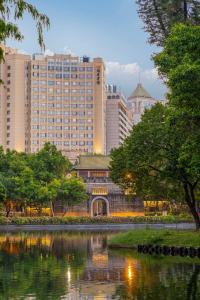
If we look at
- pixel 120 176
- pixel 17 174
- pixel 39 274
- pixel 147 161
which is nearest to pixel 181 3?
pixel 147 161

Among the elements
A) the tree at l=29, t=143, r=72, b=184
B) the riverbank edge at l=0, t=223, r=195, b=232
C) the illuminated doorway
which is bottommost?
the riverbank edge at l=0, t=223, r=195, b=232

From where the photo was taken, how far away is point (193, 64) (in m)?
31.6

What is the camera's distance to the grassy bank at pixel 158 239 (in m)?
41.3

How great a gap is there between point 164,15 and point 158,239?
1662cm

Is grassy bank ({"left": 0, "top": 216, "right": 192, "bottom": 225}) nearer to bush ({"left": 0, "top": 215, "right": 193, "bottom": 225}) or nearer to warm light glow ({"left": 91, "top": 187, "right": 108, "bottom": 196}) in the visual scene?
bush ({"left": 0, "top": 215, "right": 193, "bottom": 225})

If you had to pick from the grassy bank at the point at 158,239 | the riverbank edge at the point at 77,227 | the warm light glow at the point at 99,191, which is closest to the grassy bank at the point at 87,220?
the riverbank edge at the point at 77,227

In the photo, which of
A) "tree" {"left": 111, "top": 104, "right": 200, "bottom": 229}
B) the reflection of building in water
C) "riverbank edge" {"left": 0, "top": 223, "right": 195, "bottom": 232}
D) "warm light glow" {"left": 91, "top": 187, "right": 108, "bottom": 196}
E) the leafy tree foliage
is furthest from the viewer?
"warm light glow" {"left": 91, "top": 187, "right": 108, "bottom": 196}

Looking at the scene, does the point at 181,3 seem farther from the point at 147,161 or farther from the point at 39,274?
the point at 39,274

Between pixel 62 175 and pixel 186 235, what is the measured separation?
6971 cm

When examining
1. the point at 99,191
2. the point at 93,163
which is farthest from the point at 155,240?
the point at 93,163

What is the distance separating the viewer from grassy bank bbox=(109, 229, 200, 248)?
4135 centimetres

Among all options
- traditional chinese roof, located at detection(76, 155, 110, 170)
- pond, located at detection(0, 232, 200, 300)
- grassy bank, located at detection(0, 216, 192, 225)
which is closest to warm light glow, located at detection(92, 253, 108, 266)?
pond, located at detection(0, 232, 200, 300)

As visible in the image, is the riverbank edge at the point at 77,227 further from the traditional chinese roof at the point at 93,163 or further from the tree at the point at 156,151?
the tree at the point at 156,151

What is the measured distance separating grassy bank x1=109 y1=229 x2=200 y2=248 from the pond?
2.57 meters
